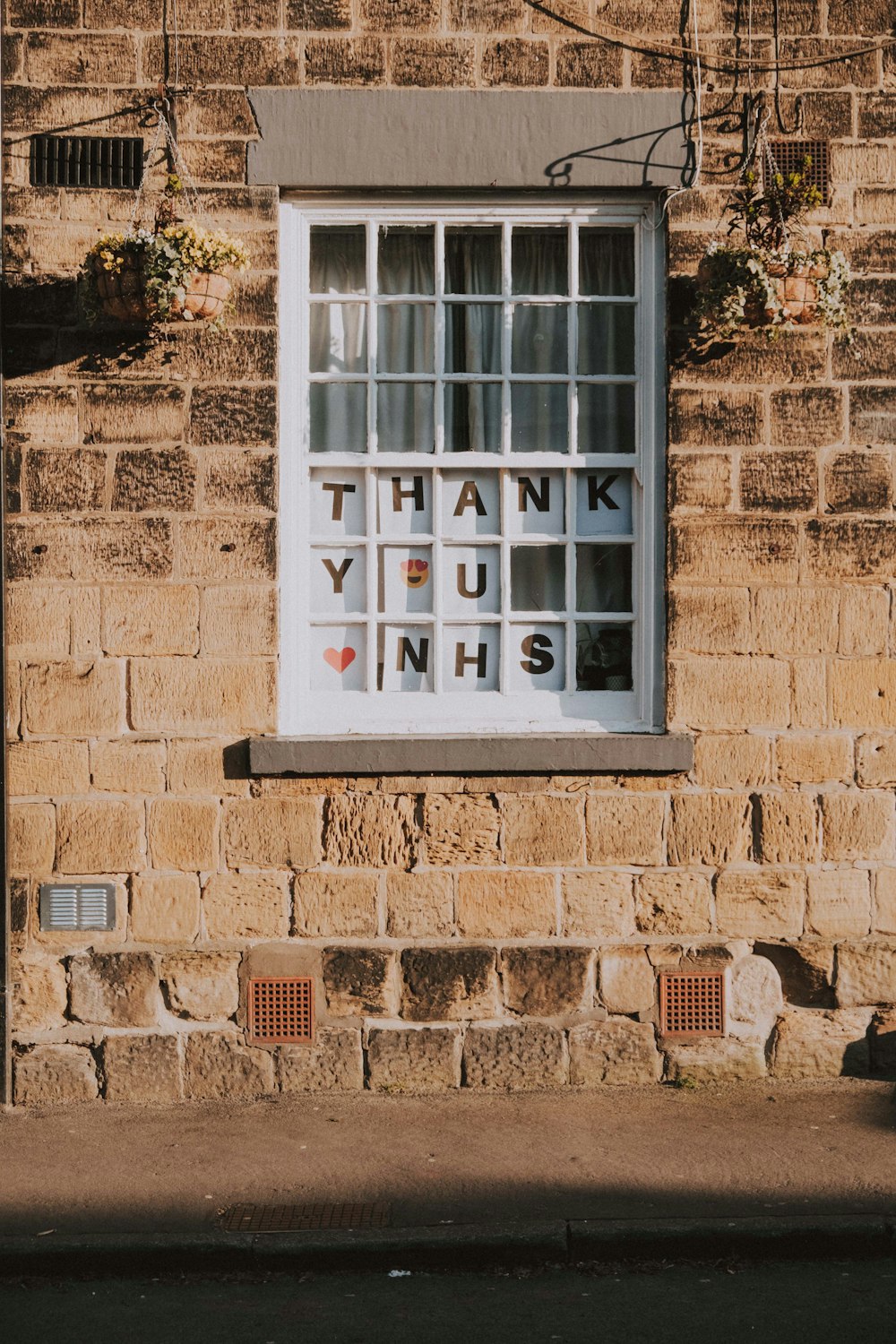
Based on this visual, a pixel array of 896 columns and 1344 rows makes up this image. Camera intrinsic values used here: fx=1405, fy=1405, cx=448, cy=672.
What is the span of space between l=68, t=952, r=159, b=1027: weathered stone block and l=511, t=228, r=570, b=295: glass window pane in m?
3.63

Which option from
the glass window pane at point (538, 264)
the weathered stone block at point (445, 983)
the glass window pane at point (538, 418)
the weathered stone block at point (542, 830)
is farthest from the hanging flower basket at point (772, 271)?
the weathered stone block at point (445, 983)

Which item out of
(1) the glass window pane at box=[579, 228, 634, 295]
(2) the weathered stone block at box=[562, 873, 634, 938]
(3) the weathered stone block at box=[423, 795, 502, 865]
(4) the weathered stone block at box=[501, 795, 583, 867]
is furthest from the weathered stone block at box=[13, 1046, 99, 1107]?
(1) the glass window pane at box=[579, 228, 634, 295]

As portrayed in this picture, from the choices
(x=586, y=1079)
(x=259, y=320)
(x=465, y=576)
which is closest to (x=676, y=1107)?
(x=586, y=1079)

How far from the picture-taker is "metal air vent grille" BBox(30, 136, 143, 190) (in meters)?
6.40

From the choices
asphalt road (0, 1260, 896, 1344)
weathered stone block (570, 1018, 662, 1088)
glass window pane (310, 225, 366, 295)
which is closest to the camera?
asphalt road (0, 1260, 896, 1344)

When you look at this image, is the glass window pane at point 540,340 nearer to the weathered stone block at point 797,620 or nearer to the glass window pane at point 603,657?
the glass window pane at point 603,657

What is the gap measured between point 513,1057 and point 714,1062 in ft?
3.09

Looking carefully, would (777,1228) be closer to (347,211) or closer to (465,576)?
(465,576)

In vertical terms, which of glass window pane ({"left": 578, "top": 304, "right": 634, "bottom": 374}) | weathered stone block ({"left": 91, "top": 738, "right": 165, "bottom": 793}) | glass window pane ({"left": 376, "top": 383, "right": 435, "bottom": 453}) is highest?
glass window pane ({"left": 578, "top": 304, "right": 634, "bottom": 374})

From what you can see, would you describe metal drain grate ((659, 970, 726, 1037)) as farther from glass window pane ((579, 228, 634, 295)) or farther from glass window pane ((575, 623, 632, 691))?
glass window pane ((579, 228, 634, 295))

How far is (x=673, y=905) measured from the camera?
6.57 m

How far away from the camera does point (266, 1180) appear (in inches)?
216

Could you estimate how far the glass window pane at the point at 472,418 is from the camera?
6.74m

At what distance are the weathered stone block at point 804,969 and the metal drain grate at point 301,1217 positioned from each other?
→ 2.33 m
